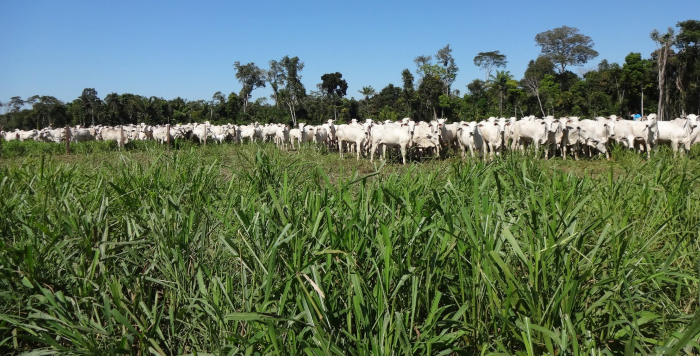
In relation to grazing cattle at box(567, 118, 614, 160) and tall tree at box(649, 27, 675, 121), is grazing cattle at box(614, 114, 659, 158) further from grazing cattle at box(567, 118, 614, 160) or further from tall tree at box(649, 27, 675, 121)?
tall tree at box(649, 27, 675, 121)

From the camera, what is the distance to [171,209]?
3.18 metres

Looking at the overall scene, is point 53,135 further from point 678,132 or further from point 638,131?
point 678,132

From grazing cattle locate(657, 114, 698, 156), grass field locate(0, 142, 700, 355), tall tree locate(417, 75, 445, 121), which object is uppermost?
tall tree locate(417, 75, 445, 121)

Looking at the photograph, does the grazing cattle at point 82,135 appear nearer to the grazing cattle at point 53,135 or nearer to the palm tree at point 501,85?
the grazing cattle at point 53,135

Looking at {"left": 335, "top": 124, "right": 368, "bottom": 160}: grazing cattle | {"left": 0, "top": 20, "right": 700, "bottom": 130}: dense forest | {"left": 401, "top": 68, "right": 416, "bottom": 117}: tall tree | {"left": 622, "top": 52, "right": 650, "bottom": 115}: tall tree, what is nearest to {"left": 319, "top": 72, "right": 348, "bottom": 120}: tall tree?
{"left": 0, "top": 20, "right": 700, "bottom": 130}: dense forest

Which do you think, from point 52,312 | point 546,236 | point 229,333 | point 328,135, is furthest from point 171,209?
point 328,135

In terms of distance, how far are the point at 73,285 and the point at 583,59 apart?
3979 inches

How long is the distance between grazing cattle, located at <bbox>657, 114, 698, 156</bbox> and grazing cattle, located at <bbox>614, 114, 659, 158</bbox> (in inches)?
17.5

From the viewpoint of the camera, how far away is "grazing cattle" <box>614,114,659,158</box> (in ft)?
47.4

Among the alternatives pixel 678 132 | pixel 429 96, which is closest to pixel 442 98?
pixel 429 96

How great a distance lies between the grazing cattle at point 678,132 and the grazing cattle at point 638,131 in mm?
444

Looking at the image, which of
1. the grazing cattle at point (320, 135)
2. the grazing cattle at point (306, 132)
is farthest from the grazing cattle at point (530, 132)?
the grazing cattle at point (306, 132)

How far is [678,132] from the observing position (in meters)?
14.4

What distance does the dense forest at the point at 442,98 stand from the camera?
39.5 meters
